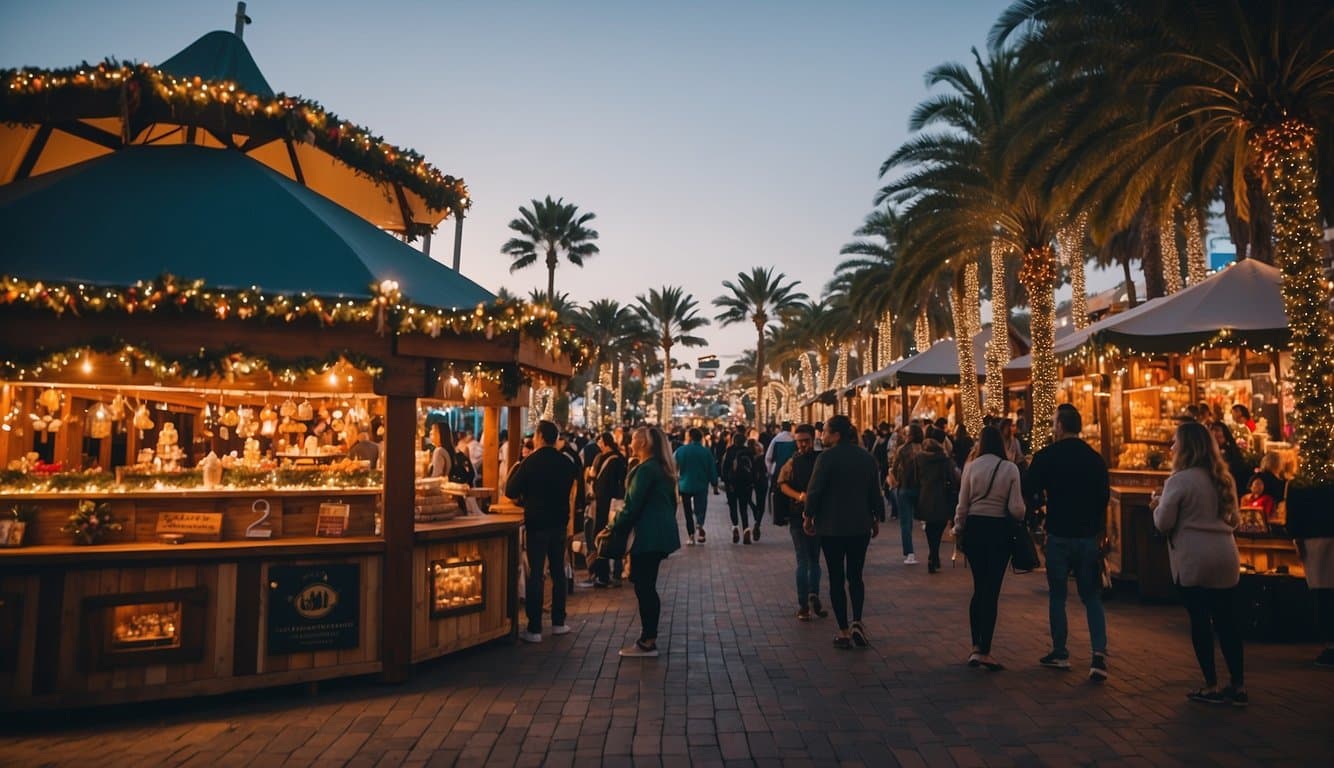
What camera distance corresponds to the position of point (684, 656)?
24.0ft

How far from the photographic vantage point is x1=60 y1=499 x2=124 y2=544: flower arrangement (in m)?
6.25

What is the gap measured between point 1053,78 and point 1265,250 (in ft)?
23.8

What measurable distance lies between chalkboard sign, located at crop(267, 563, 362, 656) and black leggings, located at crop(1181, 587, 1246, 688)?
560cm

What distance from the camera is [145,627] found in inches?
241

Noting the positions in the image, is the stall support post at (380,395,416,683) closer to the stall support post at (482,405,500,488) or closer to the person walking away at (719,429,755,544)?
the stall support post at (482,405,500,488)

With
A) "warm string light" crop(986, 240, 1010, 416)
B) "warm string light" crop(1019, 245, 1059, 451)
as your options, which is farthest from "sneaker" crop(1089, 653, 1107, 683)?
"warm string light" crop(986, 240, 1010, 416)

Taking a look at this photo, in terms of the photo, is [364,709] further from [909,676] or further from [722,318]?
[722,318]

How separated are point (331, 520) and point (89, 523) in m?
1.55

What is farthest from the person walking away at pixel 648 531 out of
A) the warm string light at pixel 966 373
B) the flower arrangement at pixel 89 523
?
the warm string light at pixel 966 373

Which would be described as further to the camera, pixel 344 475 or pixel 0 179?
pixel 0 179

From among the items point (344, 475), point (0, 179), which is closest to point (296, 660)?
point (344, 475)

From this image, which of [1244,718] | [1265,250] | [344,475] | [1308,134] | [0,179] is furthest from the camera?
[1265,250]

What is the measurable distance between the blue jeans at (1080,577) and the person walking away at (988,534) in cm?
34

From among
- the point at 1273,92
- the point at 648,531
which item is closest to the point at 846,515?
the point at 648,531
